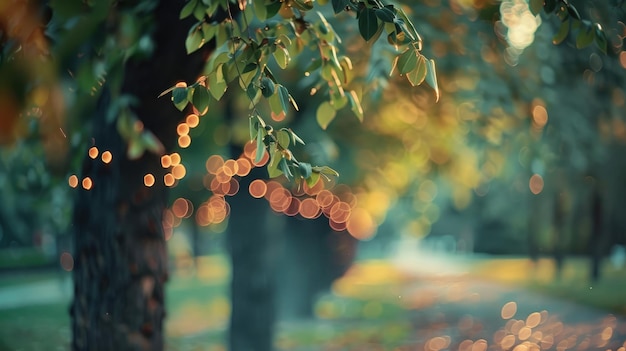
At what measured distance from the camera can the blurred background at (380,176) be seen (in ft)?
16.8

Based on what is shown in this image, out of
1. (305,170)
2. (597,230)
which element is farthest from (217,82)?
(597,230)

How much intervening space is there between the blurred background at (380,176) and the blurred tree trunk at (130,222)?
13cm

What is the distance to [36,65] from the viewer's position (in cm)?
154

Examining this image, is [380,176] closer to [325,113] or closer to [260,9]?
[325,113]

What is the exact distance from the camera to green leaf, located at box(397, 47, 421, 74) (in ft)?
11.1

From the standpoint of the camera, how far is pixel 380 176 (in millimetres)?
16844

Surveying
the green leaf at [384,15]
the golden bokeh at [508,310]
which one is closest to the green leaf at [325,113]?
the green leaf at [384,15]

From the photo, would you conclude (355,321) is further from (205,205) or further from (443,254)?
(443,254)

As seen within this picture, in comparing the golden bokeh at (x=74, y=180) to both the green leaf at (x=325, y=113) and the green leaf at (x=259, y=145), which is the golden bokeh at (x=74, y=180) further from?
the green leaf at (x=259, y=145)

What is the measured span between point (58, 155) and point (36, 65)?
0.24 metres

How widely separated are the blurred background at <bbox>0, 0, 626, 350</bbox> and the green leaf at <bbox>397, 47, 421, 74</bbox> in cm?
104

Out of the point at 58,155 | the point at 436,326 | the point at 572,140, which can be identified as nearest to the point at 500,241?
the point at 436,326

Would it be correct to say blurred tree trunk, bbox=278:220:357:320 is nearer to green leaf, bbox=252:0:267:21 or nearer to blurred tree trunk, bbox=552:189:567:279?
blurred tree trunk, bbox=552:189:567:279

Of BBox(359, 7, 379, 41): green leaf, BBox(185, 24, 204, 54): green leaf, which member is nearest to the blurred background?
BBox(185, 24, 204, 54): green leaf
